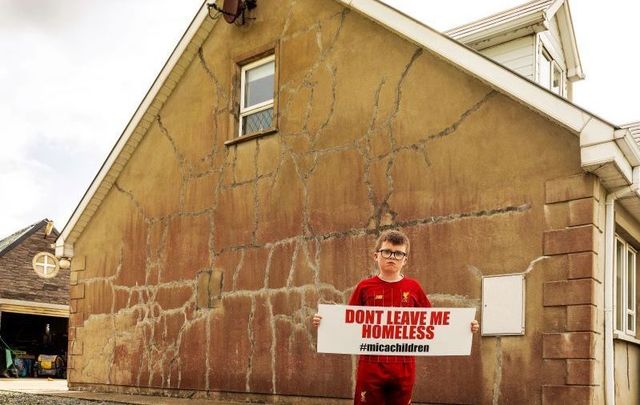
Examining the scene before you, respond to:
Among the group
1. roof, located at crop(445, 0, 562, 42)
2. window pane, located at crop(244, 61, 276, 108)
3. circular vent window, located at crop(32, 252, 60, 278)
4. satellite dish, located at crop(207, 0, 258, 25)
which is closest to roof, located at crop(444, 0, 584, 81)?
roof, located at crop(445, 0, 562, 42)

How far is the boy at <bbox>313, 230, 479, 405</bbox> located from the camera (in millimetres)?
4688

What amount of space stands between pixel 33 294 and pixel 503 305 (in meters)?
20.0

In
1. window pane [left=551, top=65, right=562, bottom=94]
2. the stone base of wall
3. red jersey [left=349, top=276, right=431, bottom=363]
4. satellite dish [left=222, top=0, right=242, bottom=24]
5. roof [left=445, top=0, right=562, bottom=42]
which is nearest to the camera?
red jersey [left=349, top=276, right=431, bottom=363]

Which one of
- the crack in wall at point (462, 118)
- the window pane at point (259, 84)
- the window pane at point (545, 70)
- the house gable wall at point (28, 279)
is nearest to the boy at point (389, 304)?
the crack in wall at point (462, 118)

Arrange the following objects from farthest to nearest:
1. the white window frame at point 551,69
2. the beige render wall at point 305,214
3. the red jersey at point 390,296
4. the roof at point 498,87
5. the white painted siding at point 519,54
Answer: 1. the white window frame at point 551,69
2. the white painted siding at point 519,54
3. the beige render wall at point 305,214
4. the roof at point 498,87
5. the red jersey at point 390,296

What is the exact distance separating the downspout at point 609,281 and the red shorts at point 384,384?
361 centimetres

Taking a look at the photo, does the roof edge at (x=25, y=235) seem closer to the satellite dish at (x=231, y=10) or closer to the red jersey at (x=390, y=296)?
the satellite dish at (x=231, y=10)

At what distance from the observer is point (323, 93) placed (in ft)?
33.5

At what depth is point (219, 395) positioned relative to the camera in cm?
1067

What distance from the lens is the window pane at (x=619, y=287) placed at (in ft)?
28.7

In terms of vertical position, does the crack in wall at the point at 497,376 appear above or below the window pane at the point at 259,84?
below

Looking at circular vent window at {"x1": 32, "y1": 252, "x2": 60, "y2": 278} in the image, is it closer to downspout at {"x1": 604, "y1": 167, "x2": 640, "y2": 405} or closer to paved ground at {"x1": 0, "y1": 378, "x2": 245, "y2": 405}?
paved ground at {"x1": 0, "y1": 378, "x2": 245, "y2": 405}

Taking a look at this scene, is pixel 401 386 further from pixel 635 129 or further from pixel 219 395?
pixel 635 129

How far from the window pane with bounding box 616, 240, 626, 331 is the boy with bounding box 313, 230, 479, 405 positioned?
475 cm
